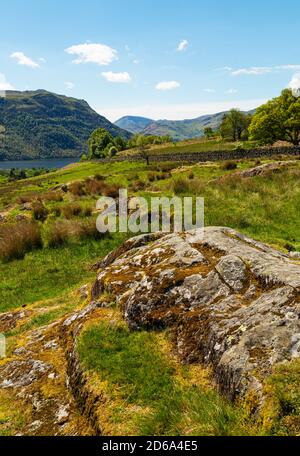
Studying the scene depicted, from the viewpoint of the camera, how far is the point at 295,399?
4.29 meters

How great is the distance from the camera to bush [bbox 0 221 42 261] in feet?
69.2

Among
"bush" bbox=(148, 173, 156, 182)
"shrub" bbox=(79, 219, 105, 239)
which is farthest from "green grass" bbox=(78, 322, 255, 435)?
"bush" bbox=(148, 173, 156, 182)

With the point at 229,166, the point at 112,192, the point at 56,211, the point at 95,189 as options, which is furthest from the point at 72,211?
the point at 229,166

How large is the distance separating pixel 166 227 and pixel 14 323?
432 inches

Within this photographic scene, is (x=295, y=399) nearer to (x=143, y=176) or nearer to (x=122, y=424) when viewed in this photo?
(x=122, y=424)

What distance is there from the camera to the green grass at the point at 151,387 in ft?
14.9

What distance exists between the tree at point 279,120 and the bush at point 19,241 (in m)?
56.1

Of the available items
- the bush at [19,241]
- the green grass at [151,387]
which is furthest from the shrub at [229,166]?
the green grass at [151,387]

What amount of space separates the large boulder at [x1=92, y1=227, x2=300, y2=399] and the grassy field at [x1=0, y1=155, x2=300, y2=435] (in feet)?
1.23

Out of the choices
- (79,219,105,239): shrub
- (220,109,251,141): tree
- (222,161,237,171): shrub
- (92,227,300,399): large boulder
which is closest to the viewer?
(92,227,300,399): large boulder

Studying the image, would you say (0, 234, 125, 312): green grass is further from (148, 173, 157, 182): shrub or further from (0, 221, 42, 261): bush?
(148, 173, 157, 182): shrub

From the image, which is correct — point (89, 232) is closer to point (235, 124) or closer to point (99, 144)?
point (235, 124)

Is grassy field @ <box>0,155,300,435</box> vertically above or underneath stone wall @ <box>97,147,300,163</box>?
underneath

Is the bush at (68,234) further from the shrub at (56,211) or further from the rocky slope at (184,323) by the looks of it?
the rocky slope at (184,323)
